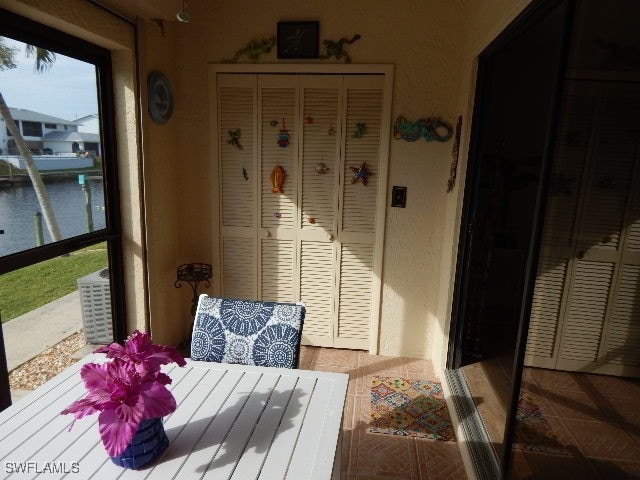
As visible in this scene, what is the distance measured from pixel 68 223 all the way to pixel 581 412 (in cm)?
266

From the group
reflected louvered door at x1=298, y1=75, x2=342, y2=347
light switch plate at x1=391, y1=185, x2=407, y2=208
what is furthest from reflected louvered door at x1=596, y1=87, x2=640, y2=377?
reflected louvered door at x1=298, y1=75, x2=342, y2=347

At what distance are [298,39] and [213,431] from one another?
2680 mm

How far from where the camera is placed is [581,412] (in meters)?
1.37

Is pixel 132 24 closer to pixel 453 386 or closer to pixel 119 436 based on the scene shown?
pixel 119 436

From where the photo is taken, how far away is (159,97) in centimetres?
289

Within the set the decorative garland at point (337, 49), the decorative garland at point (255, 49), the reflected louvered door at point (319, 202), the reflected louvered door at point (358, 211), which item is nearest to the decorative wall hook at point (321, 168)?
the reflected louvered door at point (319, 202)

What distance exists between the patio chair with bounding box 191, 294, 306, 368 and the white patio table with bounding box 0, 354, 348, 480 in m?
0.14

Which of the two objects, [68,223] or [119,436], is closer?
[119,436]

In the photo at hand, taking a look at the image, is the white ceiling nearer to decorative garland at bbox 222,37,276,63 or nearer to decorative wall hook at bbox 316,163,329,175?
decorative garland at bbox 222,37,276,63

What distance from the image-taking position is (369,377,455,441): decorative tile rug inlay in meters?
2.40

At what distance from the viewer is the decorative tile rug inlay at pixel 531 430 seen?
1.58 m

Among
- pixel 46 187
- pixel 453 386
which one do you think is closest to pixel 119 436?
pixel 46 187

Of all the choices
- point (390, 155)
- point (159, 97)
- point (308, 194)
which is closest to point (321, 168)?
point (308, 194)

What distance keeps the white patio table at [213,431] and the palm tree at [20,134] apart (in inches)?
38.4
